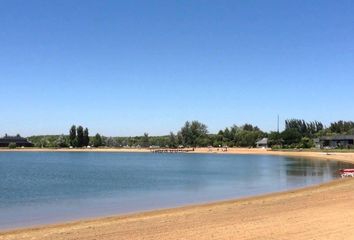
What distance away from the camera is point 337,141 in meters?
147

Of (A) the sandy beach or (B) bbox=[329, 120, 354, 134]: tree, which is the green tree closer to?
(B) bbox=[329, 120, 354, 134]: tree

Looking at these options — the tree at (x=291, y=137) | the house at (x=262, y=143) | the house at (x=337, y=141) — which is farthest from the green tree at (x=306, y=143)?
the house at (x=262, y=143)

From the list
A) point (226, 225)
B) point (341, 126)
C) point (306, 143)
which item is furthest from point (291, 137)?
point (226, 225)

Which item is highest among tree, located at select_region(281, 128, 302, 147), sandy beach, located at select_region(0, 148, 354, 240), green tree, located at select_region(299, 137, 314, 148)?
tree, located at select_region(281, 128, 302, 147)

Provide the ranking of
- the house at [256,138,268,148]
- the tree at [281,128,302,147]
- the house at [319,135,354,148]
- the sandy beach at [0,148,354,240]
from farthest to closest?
the house at [256,138,268,148]
the tree at [281,128,302,147]
the house at [319,135,354,148]
the sandy beach at [0,148,354,240]

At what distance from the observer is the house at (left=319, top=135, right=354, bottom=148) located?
461 ft

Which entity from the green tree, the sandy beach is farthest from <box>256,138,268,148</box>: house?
the sandy beach

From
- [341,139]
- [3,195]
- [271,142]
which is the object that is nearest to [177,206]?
[3,195]

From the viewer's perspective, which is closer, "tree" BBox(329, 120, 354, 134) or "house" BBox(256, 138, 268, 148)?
"house" BBox(256, 138, 268, 148)

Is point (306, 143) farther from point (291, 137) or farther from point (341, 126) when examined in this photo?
point (341, 126)

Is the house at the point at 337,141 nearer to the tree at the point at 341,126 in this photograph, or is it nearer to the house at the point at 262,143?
the house at the point at 262,143

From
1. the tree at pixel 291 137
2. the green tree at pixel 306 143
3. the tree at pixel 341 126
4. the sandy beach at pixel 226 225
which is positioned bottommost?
the sandy beach at pixel 226 225

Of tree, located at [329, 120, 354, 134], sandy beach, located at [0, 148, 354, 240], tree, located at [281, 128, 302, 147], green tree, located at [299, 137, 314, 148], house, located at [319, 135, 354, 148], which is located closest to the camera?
sandy beach, located at [0, 148, 354, 240]

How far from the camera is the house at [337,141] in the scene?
140 meters
